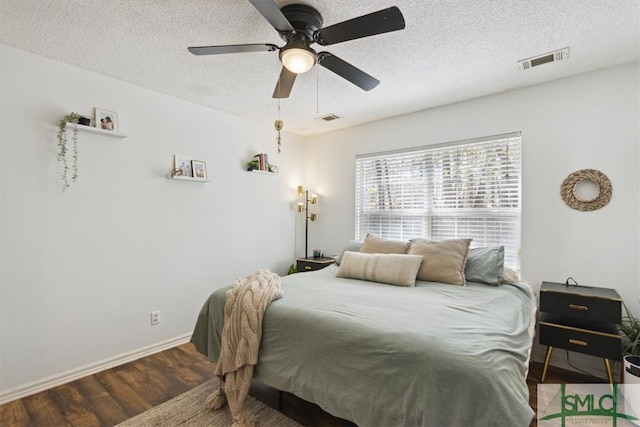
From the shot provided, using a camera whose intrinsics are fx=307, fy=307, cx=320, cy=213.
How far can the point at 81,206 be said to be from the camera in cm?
255

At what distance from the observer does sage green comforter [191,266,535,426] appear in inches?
48.3

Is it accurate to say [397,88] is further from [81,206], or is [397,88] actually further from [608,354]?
[81,206]

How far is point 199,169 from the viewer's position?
3336 millimetres

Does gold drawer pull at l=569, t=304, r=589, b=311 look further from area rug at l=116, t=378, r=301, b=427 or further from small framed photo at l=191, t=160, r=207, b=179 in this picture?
small framed photo at l=191, t=160, r=207, b=179

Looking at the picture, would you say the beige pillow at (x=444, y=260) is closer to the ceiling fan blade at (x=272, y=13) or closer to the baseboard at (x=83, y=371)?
the ceiling fan blade at (x=272, y=13)

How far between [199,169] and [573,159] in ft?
11.8

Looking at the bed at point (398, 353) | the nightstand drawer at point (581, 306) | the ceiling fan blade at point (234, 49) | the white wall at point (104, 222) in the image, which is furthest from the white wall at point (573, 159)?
the white wall at point (104, 222)

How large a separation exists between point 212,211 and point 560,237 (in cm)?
346

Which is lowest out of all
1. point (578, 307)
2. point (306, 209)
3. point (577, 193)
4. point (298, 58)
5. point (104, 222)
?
point (578, 307)

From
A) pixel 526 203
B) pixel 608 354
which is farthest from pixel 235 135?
pixel 608 354

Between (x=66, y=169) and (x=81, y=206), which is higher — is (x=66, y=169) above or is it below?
above

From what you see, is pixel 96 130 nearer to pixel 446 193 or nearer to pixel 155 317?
pixel 155 317

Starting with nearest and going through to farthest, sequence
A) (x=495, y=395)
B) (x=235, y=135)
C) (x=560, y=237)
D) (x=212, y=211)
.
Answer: (x=495, y=395)
(x=560, y=237)
(x=212, y=211)
(x=235, y=135)

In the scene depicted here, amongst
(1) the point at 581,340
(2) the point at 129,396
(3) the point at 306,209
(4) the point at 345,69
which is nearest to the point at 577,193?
(1) the point at 581,340
